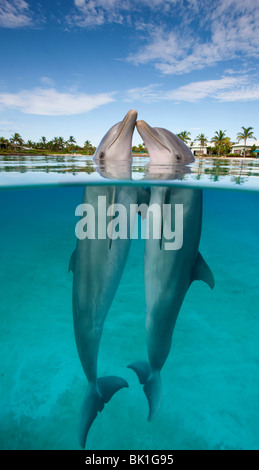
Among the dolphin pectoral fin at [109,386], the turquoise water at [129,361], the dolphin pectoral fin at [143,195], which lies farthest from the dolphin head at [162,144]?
the dolphin pectoral fin at [109,386]

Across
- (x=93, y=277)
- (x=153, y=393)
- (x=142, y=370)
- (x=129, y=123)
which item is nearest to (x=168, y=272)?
(x=93, y=277)

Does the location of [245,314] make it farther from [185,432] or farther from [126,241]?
[126,241]

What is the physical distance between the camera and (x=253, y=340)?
A: 22.8ft

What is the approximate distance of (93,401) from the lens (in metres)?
4.01

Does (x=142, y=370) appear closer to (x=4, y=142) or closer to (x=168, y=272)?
(x=168, y=272)

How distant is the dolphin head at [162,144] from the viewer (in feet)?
13.6

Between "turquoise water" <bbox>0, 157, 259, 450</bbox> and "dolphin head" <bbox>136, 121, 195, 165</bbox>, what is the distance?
1.46ft

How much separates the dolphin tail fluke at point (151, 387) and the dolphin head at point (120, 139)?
3.46 meters

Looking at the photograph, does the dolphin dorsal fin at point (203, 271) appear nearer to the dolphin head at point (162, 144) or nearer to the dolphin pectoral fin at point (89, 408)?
the dolphin head at point (162, 144)

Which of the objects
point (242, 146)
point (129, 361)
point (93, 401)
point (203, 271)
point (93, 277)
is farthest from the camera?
point (242, 146)

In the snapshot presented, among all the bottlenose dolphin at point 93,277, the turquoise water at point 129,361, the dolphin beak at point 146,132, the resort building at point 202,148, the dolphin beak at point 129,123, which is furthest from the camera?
the resort building at point 202,148

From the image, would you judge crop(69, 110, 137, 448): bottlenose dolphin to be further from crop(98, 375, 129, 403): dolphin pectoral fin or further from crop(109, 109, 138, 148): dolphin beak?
crop(98, 375, 129, 403): dolphin pectoral fin

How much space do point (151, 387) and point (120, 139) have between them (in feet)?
12.4
